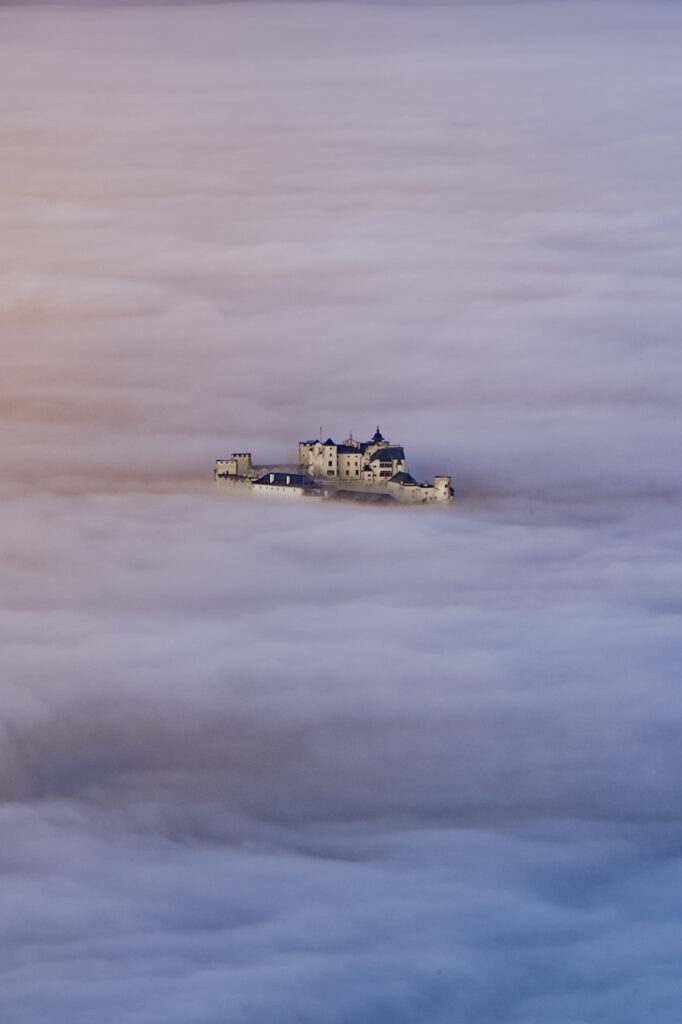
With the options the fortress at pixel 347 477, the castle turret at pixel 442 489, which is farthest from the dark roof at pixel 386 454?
the castle turret at pixel 442 489

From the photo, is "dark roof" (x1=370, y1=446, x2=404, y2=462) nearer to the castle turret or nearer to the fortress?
the fortress

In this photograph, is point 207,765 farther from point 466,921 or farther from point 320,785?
point 466,921

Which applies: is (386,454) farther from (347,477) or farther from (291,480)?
(291,480)

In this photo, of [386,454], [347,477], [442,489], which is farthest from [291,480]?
[442,489]

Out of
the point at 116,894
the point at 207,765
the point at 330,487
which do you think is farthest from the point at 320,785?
the point at 330,487

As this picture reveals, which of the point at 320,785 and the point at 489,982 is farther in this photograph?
the point at 320,785

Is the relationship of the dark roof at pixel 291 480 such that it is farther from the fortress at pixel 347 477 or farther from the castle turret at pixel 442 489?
the castle turret at pixel 442 489

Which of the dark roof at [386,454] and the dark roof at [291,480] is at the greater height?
the dark roof at [386,454]
